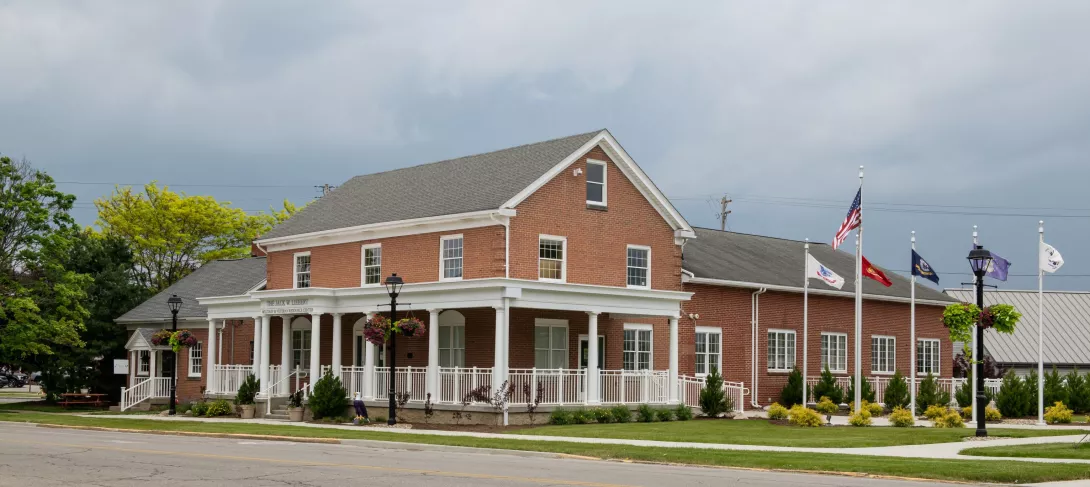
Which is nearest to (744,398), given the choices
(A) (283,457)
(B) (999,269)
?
(B) (999,269)

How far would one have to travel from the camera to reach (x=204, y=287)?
5281 centimetres

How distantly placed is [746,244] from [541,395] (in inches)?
738

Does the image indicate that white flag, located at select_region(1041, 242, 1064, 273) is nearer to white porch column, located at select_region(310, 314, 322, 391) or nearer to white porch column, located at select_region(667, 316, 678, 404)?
white porch column, located at select_region(667, 316, 678, 404)

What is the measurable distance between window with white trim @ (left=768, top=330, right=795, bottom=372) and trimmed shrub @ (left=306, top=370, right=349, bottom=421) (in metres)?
16.6

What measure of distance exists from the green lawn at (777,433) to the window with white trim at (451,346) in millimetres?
6368

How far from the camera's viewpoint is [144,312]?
51.8 m

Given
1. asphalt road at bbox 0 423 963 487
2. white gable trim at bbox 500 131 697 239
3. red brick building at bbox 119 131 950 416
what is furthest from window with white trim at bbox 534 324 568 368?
asphalt road at bbox 0 423 963 487

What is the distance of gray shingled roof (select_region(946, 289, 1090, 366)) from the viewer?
5925 cm

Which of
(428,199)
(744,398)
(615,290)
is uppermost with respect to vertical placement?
Result: (428,199)

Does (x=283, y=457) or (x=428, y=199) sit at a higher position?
(x=428, y=199)

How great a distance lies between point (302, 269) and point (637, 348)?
13.0m

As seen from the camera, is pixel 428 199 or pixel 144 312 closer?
pixel 428 199

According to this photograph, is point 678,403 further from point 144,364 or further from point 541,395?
point 144,364

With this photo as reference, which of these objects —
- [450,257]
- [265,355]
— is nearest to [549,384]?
[450,257]
